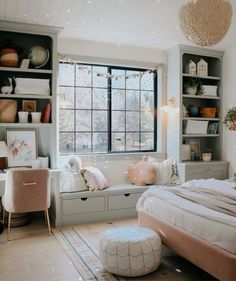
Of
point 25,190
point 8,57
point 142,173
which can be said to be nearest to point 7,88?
point 8,57

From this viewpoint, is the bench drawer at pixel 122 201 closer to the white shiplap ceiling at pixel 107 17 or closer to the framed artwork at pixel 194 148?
the framed artwork at pixel 194 148

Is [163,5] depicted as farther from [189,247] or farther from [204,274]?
[204,274]

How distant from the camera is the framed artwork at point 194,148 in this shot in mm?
5309

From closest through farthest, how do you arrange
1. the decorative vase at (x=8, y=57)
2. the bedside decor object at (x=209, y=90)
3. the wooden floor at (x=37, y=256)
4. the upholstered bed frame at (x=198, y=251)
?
1. the upholstered bed frame at (x=198, y=251)
2. the wooden floor at (x=37, y=256)
3. the decorative vase at (x=8, y=57)
4. the bedside decor object at (x=209, y=90)

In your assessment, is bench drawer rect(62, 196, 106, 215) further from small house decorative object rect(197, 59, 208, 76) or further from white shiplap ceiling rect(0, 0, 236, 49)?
small house decorative object rect(197, 59, 208, 76)

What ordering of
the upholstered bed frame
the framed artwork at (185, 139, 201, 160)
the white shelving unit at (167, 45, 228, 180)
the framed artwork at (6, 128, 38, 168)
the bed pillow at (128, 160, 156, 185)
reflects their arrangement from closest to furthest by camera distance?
the upholstered bed frame
the framed artwork at (6, 128, 38, 168)
the bed pillow at (128, 160, 156, 185)
the white shelving unit at (167, 45, 228, 180)
the framed artwork at (185, 139, 201, 160)

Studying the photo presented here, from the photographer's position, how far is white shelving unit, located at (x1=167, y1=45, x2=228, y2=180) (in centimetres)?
496

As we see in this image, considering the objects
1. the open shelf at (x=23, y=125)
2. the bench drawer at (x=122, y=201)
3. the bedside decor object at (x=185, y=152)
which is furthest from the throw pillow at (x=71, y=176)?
the bedside decor object at (x=185, y=152)

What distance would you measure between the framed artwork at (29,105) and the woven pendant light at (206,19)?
249 cm

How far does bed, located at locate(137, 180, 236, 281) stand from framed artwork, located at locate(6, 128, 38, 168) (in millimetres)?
1769

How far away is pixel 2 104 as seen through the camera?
4027 millimetres

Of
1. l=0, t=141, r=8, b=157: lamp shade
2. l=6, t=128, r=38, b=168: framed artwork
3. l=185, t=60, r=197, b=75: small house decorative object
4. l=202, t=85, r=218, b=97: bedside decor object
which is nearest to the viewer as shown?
l=0, t=141, r=8, b=157: lamp shade

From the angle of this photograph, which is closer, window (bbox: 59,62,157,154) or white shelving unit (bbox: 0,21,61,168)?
white shelving unit (bbox: 0,21,61,168)

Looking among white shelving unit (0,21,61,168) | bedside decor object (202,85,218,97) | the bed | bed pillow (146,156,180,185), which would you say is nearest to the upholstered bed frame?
the bed
